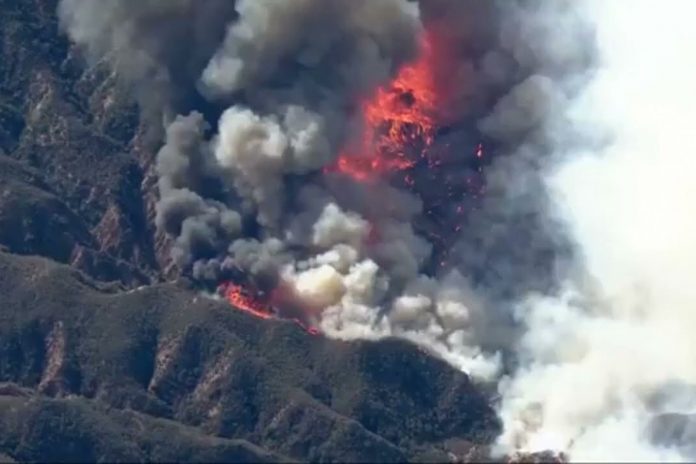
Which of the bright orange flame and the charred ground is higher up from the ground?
the bright orange flame

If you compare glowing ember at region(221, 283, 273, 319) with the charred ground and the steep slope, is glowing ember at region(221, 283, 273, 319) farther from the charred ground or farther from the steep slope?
the charred ground

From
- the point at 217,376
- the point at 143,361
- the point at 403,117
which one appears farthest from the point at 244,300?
the point at 403,117

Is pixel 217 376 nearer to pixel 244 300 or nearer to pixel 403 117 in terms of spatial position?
pixel 244 300

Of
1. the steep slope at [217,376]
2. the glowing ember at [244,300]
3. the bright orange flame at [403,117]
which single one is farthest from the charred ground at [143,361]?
the bright orange flame at [403,117]

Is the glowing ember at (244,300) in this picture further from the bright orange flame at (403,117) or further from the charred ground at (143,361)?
the bright orange flame at (403,117)

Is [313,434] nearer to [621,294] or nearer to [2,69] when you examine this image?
[621,294]

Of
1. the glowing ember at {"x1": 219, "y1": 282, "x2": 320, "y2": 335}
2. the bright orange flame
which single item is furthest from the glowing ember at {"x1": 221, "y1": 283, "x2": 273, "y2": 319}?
the bright orange flame
